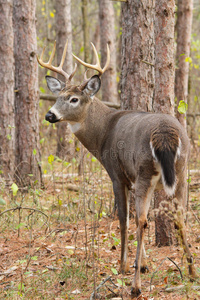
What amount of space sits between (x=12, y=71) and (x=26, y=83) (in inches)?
15.4

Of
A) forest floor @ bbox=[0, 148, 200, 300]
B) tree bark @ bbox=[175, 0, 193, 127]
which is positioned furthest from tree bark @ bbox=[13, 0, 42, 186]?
tree bark @ bbox=[175, 0, 193, 127]

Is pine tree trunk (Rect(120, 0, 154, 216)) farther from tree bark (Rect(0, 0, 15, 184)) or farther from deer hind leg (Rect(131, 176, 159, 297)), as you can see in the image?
tree bark (Rect(0, 0, 15, 184))

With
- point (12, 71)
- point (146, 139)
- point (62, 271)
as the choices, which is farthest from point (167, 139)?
point (12, 71)

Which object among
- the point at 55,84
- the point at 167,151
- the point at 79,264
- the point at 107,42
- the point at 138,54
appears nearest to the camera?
the point at 167,151

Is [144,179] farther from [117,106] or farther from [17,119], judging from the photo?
[117,106]

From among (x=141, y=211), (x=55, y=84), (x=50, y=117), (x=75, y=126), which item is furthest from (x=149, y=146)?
(x=55, y=84)

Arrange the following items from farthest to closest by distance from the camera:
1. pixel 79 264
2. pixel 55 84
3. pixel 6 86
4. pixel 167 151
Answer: pixel 6 86 → pixel 55 84 → pixel 79 264 → pixel 167 151

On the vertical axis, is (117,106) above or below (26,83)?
below

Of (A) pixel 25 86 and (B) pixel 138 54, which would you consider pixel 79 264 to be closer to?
(B) pixel 138 54

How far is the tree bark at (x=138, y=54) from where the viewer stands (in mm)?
6327

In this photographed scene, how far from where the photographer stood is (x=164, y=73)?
17.5 feet

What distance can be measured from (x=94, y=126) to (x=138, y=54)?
1489mm

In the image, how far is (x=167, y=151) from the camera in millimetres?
3775

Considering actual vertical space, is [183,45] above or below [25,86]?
above
